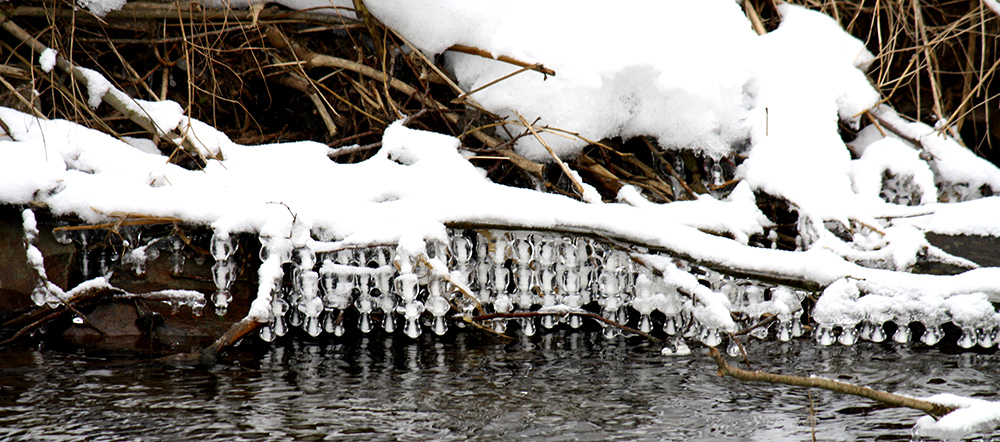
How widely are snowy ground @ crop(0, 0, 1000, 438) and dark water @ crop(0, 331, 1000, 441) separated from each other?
0.16 m

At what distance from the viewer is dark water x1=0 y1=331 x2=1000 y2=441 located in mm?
1847

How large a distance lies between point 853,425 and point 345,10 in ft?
8.10

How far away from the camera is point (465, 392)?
2146 millimetres

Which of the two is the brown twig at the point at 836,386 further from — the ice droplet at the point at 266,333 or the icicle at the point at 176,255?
the icicle at the point at 176,255

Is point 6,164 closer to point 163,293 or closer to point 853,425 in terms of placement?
point 163,293

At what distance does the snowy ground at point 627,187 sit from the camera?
2463 millimetres

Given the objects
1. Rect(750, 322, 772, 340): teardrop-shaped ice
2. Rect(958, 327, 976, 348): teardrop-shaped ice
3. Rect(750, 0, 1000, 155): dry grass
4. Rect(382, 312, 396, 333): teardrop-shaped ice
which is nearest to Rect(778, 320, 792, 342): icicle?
Rect(750, 322, 772, 340): teardrop-shaped ice

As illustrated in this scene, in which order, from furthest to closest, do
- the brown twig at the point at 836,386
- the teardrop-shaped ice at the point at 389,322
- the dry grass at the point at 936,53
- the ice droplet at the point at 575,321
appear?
1. the dry grass at the point at 936,53
2. the ice droplet at the point at 575,321
3. the teardrop-shaped ice at the point at 389,322
4. the brown twig at the point at 836,386

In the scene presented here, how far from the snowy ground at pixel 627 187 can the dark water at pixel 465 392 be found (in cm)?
16

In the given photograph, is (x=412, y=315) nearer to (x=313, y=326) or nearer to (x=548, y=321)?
(x=313, y=326)

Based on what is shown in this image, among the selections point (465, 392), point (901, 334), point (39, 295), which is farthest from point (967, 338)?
point (39, 295)

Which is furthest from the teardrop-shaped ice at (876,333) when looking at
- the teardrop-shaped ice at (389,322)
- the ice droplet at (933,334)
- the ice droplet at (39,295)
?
the ice droplet at (39,295)

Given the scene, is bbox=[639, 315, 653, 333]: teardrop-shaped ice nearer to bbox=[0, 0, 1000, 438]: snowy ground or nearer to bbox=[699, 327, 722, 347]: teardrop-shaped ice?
bbox=[0, 0, 1000, 438]: snowy ground

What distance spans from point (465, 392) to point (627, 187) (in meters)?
1.02
